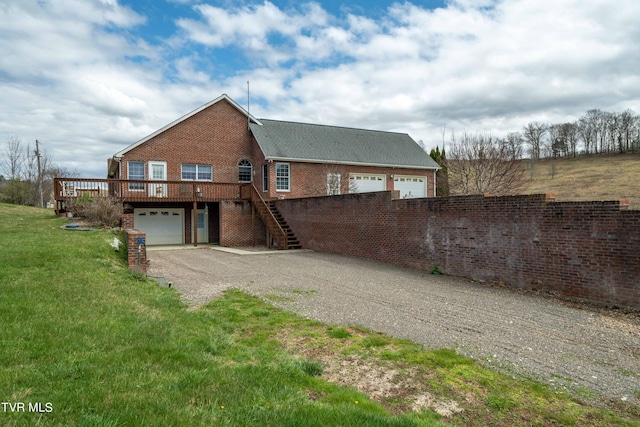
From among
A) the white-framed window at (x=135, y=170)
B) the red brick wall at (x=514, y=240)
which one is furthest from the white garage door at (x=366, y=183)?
the white-framed window at (x=135, y=170)

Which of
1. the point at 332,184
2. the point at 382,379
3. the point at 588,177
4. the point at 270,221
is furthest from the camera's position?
the point at 588,177

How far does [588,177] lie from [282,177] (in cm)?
3704

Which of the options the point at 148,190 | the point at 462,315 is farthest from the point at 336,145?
the point at 462,315

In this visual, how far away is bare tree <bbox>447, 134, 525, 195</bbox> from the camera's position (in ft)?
70.1

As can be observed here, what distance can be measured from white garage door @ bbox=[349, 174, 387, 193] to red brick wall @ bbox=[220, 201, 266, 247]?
7.04m

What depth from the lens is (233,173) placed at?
998 inches

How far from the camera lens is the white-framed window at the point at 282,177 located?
24141 millimetres

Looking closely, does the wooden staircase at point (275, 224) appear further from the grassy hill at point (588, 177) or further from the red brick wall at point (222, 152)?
the grassy hill at point (588, 177)

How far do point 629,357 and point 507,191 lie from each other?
1783 centimetres

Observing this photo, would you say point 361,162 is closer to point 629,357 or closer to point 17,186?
point 629,357

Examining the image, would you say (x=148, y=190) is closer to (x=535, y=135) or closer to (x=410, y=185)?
(x=410, y=185)

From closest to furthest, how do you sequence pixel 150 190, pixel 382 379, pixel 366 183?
pixel 382 379, pixel 150 190, pixel 366 183

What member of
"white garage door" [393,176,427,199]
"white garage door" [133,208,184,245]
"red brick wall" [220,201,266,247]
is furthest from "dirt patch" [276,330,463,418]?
"white garage door" [393,176,427,199]

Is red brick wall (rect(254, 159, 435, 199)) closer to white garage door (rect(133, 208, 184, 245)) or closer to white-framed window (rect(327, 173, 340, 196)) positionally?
white-framed window (rect(327, 173, 340, 196))
